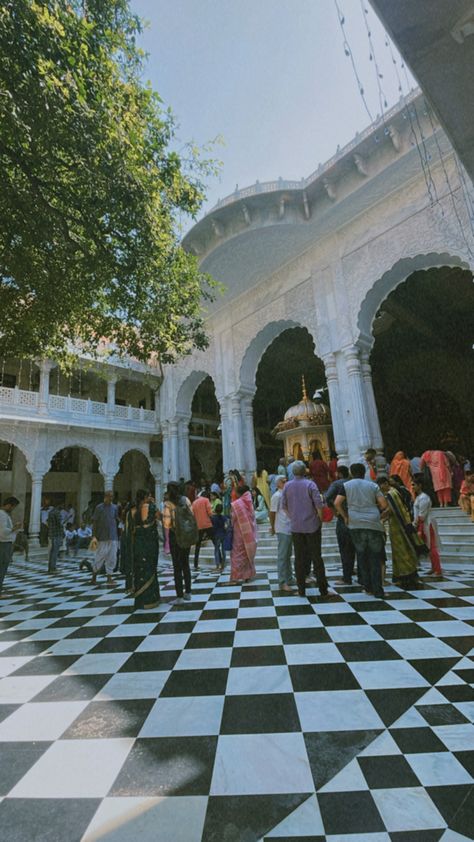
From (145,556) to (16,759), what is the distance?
2.57 m

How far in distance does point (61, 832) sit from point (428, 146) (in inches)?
400

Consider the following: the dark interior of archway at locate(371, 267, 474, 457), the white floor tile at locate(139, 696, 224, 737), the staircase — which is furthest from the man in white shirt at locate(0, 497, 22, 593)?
the dark interior of archway at locate(371, 267, 474, 457)

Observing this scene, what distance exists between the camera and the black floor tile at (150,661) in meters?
2.54

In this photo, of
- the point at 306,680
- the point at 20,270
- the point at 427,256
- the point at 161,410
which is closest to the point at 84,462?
the point at 161,410

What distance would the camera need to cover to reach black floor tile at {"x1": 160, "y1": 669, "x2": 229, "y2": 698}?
7.11ft

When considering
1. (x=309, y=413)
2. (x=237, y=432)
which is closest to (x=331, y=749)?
(x=309, y=413)

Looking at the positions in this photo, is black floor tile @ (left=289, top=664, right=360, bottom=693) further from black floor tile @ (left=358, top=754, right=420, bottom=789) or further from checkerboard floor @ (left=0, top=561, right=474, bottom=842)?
black floor tile @ (left=358, top=754, right=420, bottom=789)

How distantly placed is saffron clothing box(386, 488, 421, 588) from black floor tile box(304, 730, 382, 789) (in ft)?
9.02

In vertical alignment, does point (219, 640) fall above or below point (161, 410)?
below

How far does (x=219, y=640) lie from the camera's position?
9.82 ft

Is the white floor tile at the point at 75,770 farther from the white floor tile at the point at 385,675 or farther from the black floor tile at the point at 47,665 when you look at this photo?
the white floor tile at the point at 385,675

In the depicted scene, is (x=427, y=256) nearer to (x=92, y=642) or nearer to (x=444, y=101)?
(x=444, y=101)

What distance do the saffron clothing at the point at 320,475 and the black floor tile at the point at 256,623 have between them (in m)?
5.32

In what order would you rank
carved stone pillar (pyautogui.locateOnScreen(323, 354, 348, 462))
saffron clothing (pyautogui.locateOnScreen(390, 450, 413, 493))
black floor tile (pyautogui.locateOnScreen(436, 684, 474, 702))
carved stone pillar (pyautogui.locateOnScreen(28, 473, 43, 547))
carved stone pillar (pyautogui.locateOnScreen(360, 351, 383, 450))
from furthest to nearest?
carved stone pillar (pyautogui.locateOnScreen(28, 473, 43, 547)), carved stone pillar (pyautogui.locateOnScreen(323, 354, 348, 462)), carved stone pillar (pyautogui.locateOnScreen(360, 351, 383, 450)), saffron clothing (pyautogui.locateOnScreen(390, 450, 413, 493)), black floor tile (pyautogui.locateOnScreen(436, 684, 474, 702))
